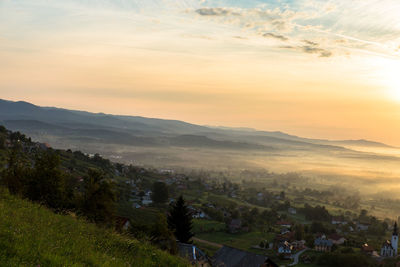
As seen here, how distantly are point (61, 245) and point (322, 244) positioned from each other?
105 metres

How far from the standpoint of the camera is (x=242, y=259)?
122 ft

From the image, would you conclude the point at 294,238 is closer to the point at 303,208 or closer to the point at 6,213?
the point at 303,208

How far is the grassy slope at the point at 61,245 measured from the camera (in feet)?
25.5

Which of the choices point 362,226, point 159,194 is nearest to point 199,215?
point 159,194

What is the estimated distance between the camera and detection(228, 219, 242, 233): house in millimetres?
107037

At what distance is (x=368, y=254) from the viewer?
300ft

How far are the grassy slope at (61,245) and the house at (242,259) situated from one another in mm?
24015

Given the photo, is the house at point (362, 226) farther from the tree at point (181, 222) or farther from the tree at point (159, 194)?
the tree at point (181, 222)

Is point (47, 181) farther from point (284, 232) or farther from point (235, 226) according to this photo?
point (284, 232)

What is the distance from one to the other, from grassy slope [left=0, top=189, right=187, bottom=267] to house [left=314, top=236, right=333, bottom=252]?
9800cm

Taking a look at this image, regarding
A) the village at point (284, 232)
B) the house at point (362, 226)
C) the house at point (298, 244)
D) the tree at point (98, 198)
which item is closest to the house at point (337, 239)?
the village at point (284, 232)

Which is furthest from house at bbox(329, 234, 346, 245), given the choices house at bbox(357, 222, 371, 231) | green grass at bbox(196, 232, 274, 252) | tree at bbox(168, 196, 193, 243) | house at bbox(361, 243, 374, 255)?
tree at bbox(168, 196, 193, 243)

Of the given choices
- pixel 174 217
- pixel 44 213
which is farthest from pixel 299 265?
pixel 44 213

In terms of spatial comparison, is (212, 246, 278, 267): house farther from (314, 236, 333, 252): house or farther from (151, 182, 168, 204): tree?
(151, 182, 168, 204): tree
